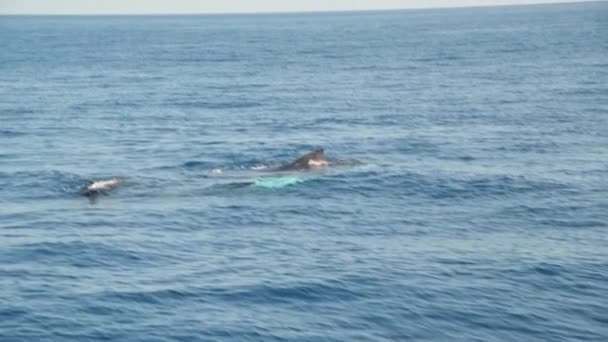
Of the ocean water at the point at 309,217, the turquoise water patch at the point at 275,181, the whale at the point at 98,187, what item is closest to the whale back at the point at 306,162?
the ocean water at the point at 309,217

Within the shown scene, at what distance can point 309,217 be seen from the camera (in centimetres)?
4284

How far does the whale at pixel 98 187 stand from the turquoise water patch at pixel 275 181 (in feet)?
22.9

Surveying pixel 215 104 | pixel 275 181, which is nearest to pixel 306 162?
pixel 275 181

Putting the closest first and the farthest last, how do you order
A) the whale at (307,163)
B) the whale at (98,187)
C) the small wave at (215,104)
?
the whale at (98,187), the whale at (307,163), the small wave at (215,104)

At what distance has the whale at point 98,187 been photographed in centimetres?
4659

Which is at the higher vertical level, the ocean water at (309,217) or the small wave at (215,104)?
the small wave at (215,104)

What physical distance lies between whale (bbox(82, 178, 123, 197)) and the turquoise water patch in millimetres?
6969

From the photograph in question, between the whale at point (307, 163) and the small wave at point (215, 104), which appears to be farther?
the small wave at point (215, 104)

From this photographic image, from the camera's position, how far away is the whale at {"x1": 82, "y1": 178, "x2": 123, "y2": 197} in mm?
46594

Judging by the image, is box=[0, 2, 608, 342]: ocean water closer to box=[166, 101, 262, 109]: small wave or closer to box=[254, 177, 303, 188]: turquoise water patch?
box=[254, 177, 303, 188]: turquoise water patch

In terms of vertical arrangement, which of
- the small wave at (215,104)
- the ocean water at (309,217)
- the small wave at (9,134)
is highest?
the small wave at (215,104)

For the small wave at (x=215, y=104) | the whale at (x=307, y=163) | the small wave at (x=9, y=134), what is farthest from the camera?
the small wave at (x=215, y=104)

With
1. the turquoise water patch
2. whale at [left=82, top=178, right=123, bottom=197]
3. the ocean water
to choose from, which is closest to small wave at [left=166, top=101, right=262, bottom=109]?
the ocean water

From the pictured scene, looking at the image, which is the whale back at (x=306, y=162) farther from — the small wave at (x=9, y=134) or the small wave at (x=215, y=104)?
the small wave at (x=215, y=104)
